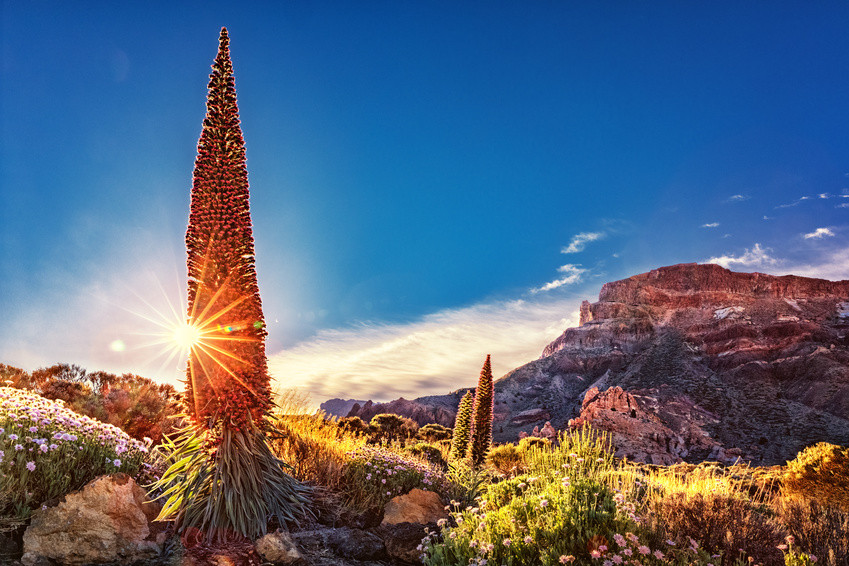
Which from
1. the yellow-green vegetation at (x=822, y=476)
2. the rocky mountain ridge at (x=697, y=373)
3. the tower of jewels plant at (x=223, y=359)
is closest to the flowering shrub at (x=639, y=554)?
the tower of jewels plant at (x=223, y=359)

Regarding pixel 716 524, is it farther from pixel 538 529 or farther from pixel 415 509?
pixel 415 509

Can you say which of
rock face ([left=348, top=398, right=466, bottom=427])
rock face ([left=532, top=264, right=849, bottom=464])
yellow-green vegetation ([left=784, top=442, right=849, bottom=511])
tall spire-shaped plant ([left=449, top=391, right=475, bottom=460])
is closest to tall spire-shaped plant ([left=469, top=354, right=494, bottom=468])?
tall spire-shaped plant ([left=449, top=391, right=475, bottom=460])

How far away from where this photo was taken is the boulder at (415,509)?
6.75 m

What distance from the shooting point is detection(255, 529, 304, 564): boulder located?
4.78 metres

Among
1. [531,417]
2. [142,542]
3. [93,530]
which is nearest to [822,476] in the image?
[142,542]

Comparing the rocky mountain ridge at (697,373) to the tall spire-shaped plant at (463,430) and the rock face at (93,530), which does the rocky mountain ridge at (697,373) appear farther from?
the rock face at (93,530)

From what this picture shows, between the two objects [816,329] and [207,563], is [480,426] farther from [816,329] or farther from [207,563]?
[816,329]

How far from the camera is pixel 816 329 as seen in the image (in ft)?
264

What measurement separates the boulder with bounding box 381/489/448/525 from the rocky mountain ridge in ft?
64.0

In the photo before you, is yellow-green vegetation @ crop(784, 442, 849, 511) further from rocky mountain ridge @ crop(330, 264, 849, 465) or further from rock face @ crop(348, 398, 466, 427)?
rock face @ crop(348, 398, 466, 427)

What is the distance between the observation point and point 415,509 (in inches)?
274

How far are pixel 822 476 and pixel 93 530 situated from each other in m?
15.6

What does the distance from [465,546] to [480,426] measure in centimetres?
1064

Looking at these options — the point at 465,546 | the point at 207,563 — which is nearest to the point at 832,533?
the point at 465,546
